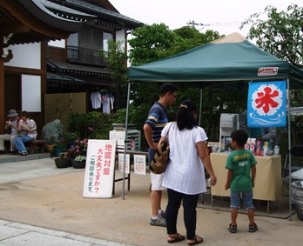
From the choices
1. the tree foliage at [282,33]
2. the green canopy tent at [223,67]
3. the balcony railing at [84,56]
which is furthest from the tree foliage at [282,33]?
the balcony railing at [84,56]

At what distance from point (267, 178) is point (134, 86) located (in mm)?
7522

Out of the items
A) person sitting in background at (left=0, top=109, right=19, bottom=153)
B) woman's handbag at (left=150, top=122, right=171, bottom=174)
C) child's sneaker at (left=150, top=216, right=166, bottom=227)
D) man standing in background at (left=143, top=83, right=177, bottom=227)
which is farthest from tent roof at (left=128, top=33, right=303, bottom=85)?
person sitting in background at (left=0, top=109, right=19, bottom=153)

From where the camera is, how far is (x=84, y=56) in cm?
2270

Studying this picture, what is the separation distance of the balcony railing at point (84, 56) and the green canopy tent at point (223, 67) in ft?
47.7

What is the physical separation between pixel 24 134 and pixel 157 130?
8.28 meters

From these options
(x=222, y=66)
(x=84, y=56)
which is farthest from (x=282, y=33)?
(x=84, y=56)

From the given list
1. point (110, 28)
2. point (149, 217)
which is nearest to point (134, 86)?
point (149, 217)

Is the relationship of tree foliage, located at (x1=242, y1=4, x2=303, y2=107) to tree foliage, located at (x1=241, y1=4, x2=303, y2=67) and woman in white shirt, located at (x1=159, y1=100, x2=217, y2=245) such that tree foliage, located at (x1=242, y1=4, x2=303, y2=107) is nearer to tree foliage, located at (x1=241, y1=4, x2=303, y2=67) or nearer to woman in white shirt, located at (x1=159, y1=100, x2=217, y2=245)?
tree foliage, located at (x1=241, y1=4, x2=303, y2=67)

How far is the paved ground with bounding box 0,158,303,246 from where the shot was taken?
17.4 ft

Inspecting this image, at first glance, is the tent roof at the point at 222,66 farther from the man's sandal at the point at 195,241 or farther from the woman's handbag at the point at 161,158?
the man's sandal at the point at 195,241

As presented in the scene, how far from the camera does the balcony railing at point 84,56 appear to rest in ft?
71.7

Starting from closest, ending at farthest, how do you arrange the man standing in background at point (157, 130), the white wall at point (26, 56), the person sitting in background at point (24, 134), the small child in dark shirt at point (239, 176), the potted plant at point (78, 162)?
the small child in dark shirt at point (239, 176) < the man standing in background at point (157, 130) < the potted plant at point (78, 162) < the person sitting in background at point (24, 134) < the white wall at point (26, 56)

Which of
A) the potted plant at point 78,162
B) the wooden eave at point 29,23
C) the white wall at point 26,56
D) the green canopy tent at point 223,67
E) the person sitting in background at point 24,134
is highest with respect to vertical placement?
the wooden eave at point 29,23

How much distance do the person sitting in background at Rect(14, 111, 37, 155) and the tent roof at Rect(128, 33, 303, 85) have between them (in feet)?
22.3
